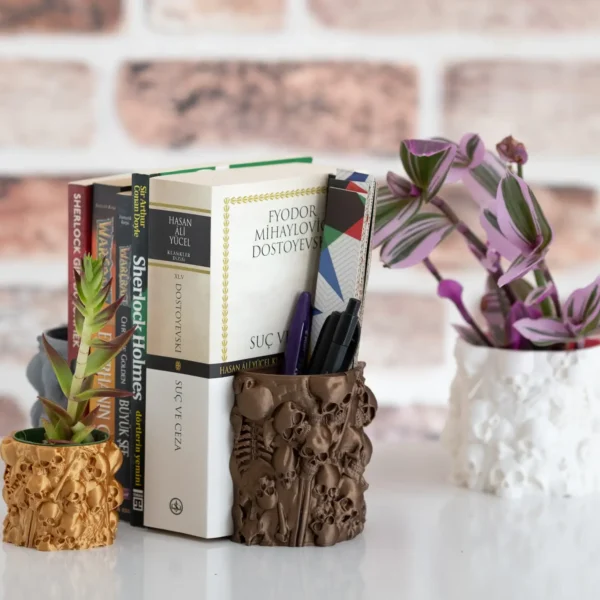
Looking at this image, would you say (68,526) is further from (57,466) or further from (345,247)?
(345,247)

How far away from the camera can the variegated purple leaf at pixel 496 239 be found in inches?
24.9

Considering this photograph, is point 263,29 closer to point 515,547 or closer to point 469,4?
point 469,4

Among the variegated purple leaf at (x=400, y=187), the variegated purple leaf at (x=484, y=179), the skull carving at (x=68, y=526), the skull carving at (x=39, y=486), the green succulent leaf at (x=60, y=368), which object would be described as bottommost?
the skull carving at (x=68, y=526)

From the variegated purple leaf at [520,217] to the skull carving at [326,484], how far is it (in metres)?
0.16

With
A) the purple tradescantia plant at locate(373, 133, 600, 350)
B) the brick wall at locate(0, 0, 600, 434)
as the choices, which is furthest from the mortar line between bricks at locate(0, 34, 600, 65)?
the purple tradescantia plant at locate(373, 133, 600, 350)

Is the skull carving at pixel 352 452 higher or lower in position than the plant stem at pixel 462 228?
lower

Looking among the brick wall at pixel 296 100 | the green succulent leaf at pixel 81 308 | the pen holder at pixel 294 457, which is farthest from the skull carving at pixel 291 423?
the brick wall at pixel 296 100

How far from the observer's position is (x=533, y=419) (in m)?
0.67

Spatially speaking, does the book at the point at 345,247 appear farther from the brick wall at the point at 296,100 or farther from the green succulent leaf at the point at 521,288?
the brick wall at the point at 296,100

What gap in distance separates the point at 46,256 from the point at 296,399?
0.56m

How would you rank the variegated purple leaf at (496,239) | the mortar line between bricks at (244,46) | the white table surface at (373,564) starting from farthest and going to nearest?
the mortar line between bricks at (244,46) < the variegated purple leaf at (496,239) < the white table surface at (373,564)

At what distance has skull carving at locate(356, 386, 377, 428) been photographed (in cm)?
59

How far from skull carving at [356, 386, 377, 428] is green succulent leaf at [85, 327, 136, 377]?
118mm

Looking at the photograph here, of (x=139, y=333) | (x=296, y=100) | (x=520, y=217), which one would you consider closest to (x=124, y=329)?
(x=139, y=333)
